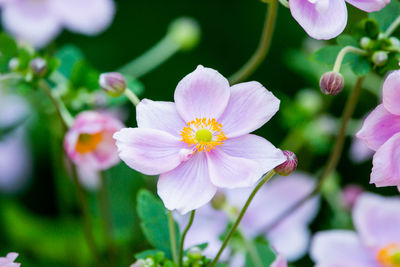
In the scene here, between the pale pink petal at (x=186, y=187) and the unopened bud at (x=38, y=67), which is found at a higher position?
the unopened bud at (x=38, y=67)

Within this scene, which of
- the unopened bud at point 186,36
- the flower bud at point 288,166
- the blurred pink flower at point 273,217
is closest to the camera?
the flower bud at point 288,166

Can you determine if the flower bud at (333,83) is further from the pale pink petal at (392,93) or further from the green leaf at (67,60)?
the green leaf at (67,60)

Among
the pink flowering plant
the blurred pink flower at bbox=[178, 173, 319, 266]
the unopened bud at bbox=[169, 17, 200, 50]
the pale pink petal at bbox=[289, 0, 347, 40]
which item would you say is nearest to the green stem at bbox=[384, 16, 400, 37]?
the pink flowering plant

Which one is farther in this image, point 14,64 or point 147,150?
point 14,64

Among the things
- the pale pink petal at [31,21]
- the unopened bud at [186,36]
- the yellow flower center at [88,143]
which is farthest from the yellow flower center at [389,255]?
the pale pink petal at [31,21]

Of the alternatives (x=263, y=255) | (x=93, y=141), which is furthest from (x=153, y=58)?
(x=263, y=255)

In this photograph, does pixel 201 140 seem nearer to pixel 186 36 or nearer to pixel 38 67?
pixel 38 67

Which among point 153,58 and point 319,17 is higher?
point 319,17
